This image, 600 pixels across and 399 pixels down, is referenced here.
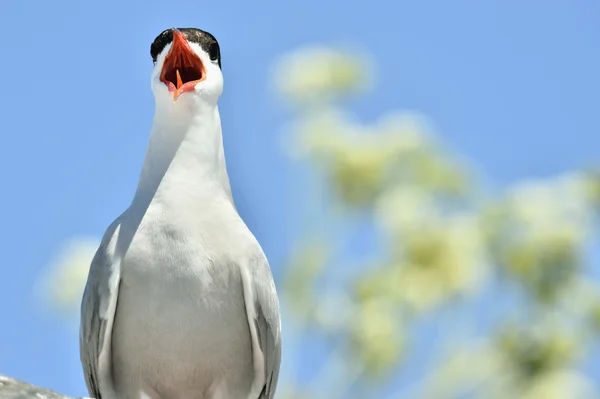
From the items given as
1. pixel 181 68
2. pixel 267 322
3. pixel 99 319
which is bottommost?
pixel 99 319

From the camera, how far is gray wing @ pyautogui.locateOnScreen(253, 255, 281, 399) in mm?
4891

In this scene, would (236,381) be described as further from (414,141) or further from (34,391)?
(414,141)

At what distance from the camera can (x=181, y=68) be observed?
5.11 m

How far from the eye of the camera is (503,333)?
8039mm

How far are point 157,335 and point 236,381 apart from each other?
411 millimetres

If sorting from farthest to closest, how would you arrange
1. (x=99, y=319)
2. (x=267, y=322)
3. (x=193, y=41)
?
(x=193, y=41) < (x=267, y=322) < (x=99, y=319)

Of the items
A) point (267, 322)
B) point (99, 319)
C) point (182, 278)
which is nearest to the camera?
point (182, 278)

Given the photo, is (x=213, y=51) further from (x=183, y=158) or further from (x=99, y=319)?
(x=99, y=319)

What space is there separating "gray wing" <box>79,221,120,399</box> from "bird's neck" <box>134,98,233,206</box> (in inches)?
9.8

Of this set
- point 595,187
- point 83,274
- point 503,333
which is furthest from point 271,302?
point 595,187

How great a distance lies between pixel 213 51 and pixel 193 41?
0.11m

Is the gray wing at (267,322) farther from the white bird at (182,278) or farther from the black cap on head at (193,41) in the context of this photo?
the black cap on head at (193,41)

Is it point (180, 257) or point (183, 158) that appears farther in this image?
point (183, 158)

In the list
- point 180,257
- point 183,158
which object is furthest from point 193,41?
point 180,257
